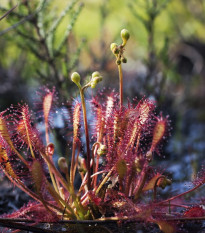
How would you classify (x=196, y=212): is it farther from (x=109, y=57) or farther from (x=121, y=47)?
(x=109, y=57)

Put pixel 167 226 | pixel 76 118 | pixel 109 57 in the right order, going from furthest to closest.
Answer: pixel 109 57, pixel 76 118, pixel 167 226

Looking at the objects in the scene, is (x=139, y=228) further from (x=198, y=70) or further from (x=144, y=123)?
(x=198, y=70)

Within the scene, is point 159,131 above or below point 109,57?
below

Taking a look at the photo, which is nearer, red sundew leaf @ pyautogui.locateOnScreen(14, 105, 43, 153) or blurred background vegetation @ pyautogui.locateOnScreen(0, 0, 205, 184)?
red sundew leaf @ pyautogui.locateOnScreen(14, 105, 43, 153)

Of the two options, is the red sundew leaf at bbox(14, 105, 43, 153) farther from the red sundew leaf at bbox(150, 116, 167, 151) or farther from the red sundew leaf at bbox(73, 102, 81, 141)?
the red sundew leaf at bbox(150, 116, 167, 151)

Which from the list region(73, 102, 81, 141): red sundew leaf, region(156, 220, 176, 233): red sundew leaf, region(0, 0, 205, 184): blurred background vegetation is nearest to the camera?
region(156, 220, 176, 233): red sundew leaf

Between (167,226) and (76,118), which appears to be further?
(76,118)

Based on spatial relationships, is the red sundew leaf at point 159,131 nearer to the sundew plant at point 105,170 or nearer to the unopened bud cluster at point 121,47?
the sundew plant at point 105,170

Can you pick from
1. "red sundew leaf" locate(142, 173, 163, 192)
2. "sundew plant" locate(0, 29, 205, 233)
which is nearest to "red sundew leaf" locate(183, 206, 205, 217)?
"sundew plant" locate(0, 29, 205, 233)

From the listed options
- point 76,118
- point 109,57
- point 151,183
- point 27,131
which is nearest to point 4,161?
point 27,131
